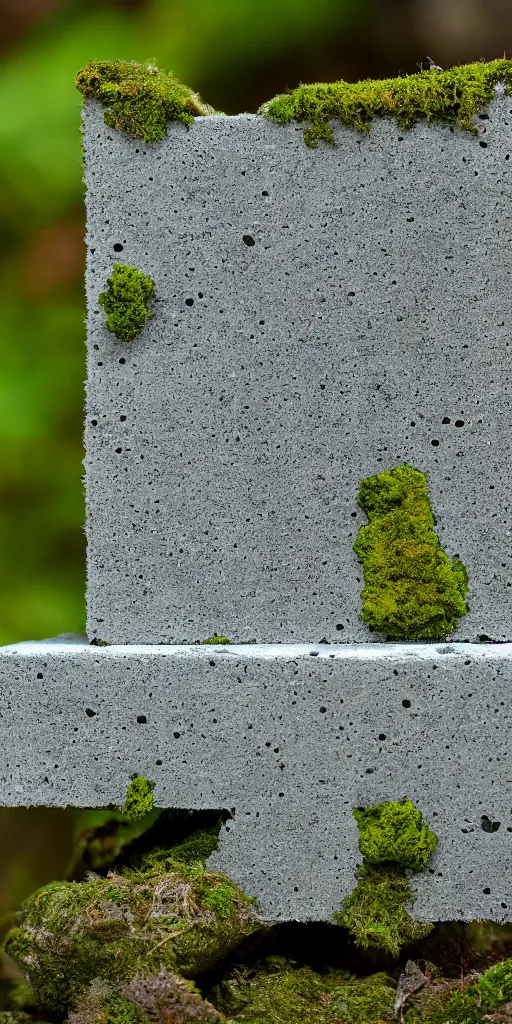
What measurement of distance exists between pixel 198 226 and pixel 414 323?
0.75 meters

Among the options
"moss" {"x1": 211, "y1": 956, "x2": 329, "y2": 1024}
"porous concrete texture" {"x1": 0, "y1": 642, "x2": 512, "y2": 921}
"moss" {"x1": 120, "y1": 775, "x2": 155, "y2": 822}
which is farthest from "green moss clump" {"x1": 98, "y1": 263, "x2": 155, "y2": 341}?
"moss" {"x1": 211, "y1": 956, "x2": 329, "y2": 1024}

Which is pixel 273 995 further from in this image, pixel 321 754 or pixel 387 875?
pixel 321 754

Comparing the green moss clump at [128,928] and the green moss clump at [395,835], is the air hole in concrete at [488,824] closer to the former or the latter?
the green moss clump at [395,835]

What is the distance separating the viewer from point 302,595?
2.93 metres

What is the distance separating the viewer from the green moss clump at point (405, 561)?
2885 millimetres

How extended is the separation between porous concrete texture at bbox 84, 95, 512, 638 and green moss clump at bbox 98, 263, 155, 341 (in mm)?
40

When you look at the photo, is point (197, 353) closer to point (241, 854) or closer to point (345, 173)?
point (345, 173)

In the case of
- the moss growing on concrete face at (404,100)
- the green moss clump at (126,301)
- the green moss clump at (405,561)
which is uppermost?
the moss growing on concrete face at (404,100)

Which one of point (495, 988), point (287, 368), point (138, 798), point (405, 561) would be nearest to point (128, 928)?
point (138, 798)

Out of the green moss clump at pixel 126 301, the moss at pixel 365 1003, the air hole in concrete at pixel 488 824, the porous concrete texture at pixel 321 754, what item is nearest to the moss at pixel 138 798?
the porous concrete texture at pixel 321 754

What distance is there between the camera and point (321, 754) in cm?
277

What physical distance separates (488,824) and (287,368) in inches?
59.4

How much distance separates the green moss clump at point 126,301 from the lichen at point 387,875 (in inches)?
64.3

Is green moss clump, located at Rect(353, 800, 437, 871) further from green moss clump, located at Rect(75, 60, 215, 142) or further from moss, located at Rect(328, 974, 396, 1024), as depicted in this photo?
green moss clump, located at Rect(75, 60, 215, 142)
